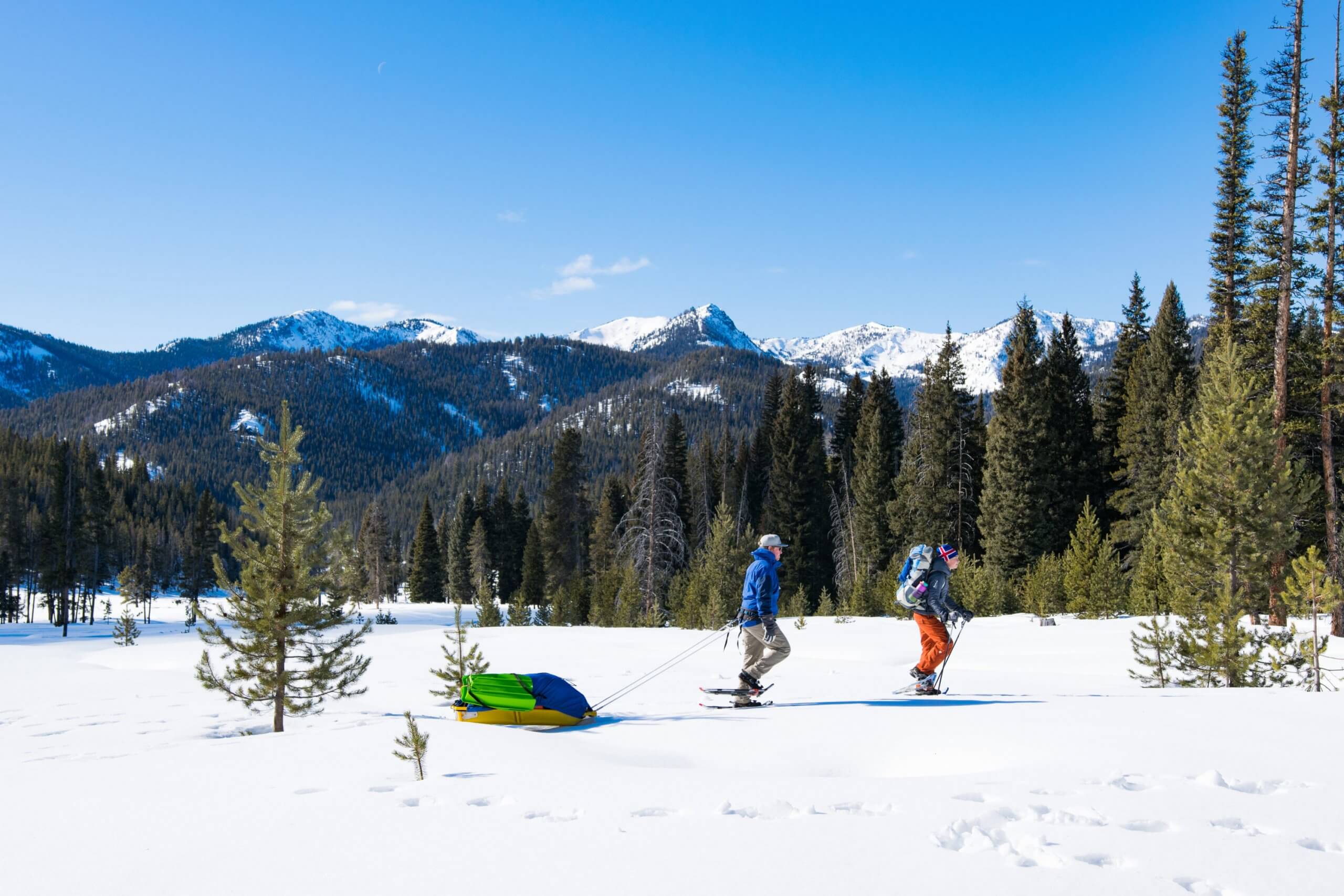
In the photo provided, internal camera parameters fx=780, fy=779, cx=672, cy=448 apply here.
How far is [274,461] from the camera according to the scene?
10742mm

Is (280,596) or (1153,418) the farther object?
(1153,418)

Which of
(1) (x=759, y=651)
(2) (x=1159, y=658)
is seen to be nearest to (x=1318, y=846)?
(1) (x=759, y=651)

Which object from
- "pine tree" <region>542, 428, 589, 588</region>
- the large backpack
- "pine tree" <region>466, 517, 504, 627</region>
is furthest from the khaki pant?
"pine tree" <region>466, 517, 504, 627</region>

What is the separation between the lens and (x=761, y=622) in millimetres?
8883

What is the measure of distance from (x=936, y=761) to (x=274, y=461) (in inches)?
360

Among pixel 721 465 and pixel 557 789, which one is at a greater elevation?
pixel 721 465

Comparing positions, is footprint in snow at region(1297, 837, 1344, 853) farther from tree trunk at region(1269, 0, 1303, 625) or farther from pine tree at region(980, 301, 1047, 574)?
pine tree at region(980, 301, 1047, 574)

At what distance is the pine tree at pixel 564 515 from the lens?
5459cm

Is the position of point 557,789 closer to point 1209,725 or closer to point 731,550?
point 1209,725

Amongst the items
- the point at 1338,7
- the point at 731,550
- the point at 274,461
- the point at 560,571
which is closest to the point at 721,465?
the point at 560,571

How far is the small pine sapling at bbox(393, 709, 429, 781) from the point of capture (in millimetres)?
5402

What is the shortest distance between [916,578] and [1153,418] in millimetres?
26891

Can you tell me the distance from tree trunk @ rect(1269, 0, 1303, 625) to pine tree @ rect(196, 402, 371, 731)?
2046cm

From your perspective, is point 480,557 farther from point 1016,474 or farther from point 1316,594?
point 1316,594
